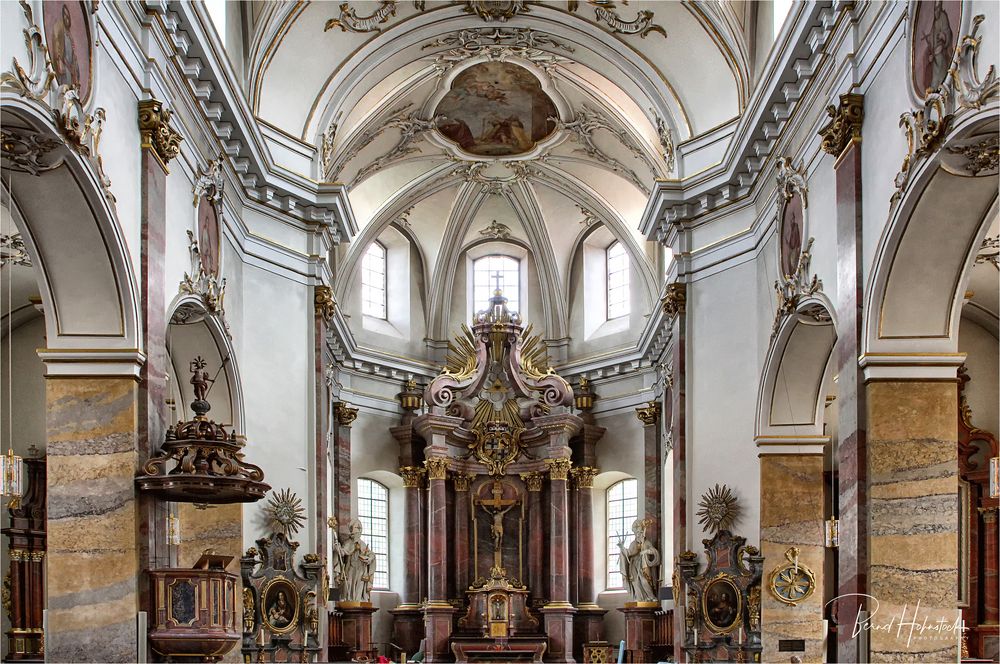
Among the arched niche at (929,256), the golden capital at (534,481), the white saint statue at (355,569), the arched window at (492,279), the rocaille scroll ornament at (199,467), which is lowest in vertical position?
the white saint statue at (355,569)

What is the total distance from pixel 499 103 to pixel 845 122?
12.0 metres

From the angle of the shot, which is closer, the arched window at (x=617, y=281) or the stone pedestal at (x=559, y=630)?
the stone pedestal at (x=559, y=630)

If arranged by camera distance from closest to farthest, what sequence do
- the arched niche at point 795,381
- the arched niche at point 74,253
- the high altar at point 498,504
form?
1. the arched niche at point 74,253
2. the arched niche at point 795,381
3. the high altar at point 498,504

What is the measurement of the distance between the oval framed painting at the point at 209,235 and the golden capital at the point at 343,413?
9208 mm

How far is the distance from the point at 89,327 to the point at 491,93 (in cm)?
1289

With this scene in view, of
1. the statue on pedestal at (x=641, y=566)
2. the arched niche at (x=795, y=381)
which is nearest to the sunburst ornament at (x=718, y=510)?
the arched niche at (x=795, y=381)

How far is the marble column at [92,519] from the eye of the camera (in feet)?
38.5

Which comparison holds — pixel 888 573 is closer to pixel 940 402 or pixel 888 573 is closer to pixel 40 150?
pixel 940 402

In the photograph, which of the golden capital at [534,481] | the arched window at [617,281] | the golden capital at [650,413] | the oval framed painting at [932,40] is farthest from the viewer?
the arched window at [617,281]

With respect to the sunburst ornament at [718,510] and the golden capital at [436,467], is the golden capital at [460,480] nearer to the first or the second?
the golden capital at [436,467]

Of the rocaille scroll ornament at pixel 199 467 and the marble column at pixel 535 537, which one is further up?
the rocaille scroll ornament at pixel 199 467

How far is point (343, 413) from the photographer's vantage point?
997 inches

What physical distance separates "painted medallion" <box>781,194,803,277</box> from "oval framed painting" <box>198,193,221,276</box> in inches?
274

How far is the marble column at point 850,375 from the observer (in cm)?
1215
